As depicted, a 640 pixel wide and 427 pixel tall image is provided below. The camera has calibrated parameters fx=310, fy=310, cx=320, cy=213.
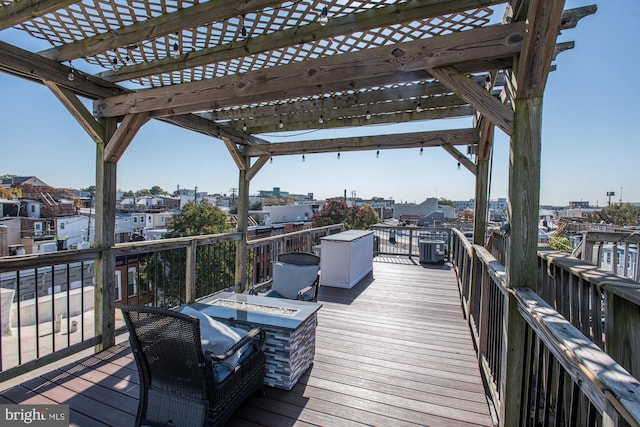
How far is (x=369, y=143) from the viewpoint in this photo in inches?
202

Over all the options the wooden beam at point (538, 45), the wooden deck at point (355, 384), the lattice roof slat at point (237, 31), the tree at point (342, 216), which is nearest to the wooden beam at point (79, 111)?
the lattice roof slat at point (237, 31)

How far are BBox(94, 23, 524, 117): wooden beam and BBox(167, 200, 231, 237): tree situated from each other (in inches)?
522

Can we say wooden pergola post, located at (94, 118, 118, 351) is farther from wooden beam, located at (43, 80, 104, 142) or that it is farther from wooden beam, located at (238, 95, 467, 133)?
wooden beam, located at (238, 95, 467, 133)

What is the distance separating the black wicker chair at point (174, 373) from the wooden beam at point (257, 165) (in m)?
4.01

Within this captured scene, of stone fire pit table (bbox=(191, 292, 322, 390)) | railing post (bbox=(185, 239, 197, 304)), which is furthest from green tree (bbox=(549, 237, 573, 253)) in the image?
railing post (bbox=(185, 239, 197, 304))

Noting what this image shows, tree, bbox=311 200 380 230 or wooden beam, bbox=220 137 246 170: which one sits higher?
wooden beam, bbox=220 137 246 170

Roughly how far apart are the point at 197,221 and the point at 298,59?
14.5 metres

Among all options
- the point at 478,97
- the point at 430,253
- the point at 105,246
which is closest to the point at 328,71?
the point at 478,97

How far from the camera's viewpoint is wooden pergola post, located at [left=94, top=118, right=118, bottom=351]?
3.29 metres

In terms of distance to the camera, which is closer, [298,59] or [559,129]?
[298,59]

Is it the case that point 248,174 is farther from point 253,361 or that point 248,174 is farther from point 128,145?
point 253,361

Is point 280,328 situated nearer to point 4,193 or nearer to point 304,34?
point 304,34

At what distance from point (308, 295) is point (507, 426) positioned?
210 cm

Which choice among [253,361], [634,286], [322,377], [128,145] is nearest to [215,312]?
[253,361]
